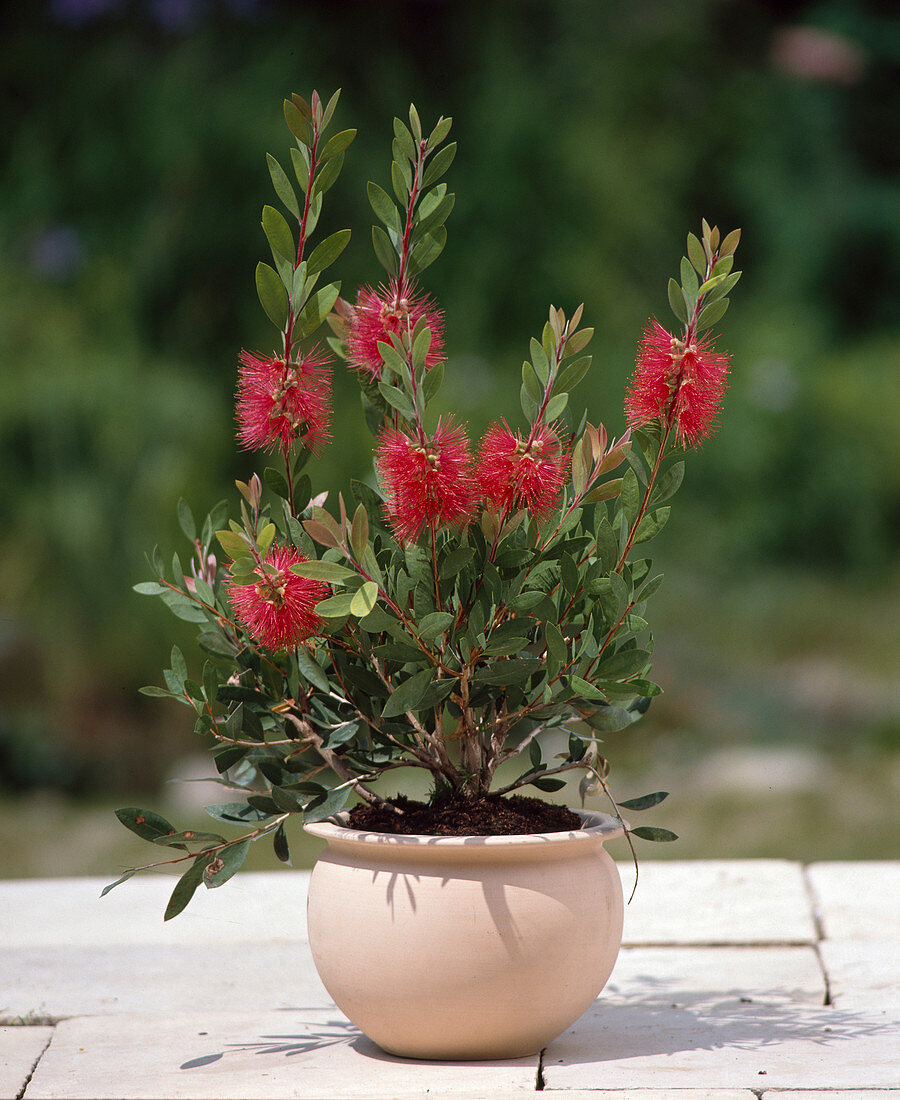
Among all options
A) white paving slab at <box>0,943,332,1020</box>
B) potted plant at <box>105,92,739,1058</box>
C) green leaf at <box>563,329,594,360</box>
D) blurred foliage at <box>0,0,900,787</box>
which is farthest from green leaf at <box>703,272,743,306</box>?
blurred foliage at <box>0,0,900,787</box>

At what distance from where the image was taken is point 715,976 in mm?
1790

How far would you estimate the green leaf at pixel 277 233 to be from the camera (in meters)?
1.36

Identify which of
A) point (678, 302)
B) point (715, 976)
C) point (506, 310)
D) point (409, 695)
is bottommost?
point (715, 976)

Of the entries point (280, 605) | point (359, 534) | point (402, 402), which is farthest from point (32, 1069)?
point (402, 402)

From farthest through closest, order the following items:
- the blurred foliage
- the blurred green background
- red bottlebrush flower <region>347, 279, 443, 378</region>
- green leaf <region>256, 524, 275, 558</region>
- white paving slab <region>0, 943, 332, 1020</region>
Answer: the blurred foliage < the blurred green background < white paving slab <region>0, 943, 332, 1020</region> < red bottlebrush flower <region>347, 279, 443, 378</region> < green leaf <region>256, 524, 275, 558</region>

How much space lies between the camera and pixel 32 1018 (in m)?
1.62

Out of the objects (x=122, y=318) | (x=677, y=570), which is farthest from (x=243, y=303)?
(x=677, y=570)

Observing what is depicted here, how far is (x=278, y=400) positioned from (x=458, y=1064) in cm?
70

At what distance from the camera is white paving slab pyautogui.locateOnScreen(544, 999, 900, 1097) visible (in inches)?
52.5

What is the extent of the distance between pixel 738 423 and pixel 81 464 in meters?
2.56

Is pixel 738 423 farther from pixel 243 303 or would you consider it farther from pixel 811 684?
pixel 243 303

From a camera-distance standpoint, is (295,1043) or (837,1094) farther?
(295,1043)

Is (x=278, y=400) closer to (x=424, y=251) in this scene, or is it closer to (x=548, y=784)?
(x=424, y=251)

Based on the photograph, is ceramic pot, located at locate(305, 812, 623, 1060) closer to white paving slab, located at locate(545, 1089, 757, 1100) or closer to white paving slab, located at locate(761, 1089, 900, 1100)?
white paving slab, located at locate(545, 1089, 757, 1100)
